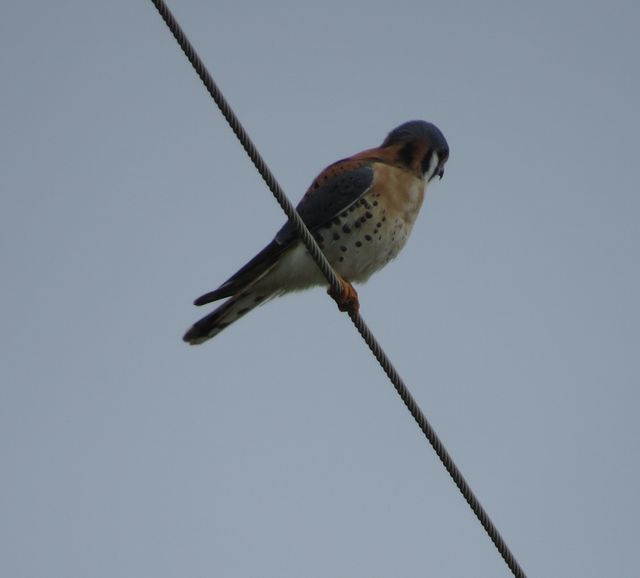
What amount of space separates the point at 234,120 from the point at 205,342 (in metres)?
2.45

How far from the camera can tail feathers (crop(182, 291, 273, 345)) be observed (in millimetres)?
5922

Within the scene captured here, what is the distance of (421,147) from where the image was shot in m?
6.52

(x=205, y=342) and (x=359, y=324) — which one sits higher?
(x=205, y=342)

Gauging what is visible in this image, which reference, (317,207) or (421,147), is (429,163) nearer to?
(421,147)

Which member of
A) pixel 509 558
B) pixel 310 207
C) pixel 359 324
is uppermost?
pixel 310 207

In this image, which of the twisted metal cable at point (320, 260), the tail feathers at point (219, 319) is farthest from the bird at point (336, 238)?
the twisted metal cable at point (320, 260)

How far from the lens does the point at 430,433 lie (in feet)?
13.2

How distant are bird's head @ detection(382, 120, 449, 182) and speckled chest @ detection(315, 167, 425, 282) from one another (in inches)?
14.5

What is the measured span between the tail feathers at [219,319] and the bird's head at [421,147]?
3.80 ft

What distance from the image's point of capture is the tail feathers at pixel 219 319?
592 cm

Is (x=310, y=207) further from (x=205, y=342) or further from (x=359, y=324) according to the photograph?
(x=359, y=324)

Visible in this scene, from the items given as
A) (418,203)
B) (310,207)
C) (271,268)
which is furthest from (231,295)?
(418,203)

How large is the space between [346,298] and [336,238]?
19.6 inches

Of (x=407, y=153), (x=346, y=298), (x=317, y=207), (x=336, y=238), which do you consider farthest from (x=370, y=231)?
(x=407, y=153)
